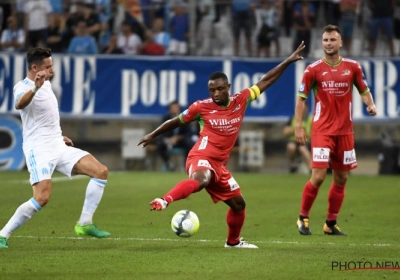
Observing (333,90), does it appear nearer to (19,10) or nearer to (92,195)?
(92,195)

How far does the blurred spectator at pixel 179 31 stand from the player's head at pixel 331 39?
12.6 m

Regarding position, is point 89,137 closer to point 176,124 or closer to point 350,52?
point 350,52

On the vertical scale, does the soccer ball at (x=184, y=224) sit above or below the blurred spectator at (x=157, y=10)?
below

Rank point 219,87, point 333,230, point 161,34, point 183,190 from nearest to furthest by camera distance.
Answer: point 183,190
point 219,87
point 333,230
point 161,34

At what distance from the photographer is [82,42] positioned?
81.7ft

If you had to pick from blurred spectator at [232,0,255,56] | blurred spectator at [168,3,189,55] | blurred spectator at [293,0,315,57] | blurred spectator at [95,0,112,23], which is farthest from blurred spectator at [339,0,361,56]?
blurred spectator at [95,0,112,23]

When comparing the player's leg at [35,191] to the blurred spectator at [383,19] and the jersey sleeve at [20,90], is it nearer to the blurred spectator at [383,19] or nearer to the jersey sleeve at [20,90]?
the jersey sleeve at [20,90]

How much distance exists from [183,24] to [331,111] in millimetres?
12724

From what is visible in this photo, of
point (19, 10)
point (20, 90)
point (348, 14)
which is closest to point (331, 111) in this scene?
point (20, 90)

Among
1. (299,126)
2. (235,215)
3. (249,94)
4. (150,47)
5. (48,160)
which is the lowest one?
(235,215)

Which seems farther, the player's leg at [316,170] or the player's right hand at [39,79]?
the player's leg at [316,170]

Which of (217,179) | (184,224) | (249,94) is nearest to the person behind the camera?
(184,224)

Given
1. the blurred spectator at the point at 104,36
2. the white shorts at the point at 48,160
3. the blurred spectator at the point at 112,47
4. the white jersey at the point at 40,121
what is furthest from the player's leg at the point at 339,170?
the blurred spectator at the point at 104,36
